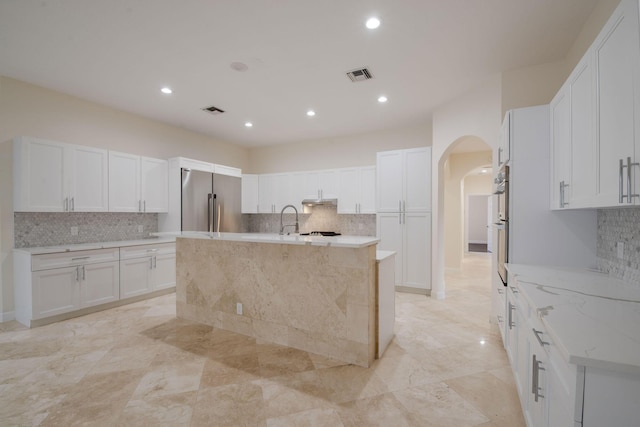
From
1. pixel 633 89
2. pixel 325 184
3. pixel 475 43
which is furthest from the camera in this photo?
pixel 325 184

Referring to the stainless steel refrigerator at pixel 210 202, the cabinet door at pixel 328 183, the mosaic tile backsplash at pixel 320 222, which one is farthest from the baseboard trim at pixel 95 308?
the cabinet door at pixel 328 183

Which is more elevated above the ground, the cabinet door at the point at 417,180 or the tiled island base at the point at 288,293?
the cabinet door at the point at 417,180

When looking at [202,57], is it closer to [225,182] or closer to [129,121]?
[129,121]

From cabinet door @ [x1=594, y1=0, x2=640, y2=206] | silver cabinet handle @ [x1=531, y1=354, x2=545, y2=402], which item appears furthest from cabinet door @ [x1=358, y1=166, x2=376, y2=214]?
silver cabinet handle @ [x1=531, y1=354, x2=545, y2=402]

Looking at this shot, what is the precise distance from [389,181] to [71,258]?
4681 mm

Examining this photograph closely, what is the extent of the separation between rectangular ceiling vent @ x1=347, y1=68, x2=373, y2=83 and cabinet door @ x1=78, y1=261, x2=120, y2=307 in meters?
4.05

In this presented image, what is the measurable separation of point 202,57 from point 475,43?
2.79 meters

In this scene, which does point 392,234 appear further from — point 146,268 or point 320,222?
point 146,268

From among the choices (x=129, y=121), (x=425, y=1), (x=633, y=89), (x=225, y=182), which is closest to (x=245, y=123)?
(x=225, y=182)

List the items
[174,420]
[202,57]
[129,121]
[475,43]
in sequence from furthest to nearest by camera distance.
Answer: [129,121], [202,57], [475,43], [174,420]

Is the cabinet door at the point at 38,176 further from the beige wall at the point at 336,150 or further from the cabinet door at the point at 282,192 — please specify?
the beige wall at the point at 336,150

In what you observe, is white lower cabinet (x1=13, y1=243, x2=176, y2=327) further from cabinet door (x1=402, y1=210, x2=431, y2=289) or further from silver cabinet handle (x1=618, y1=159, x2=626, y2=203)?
silver cabinet handle (x1=618, y1=159, x2=626, y2=203)

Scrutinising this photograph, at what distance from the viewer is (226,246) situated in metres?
3.27

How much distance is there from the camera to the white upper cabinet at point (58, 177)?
346 centimetres
